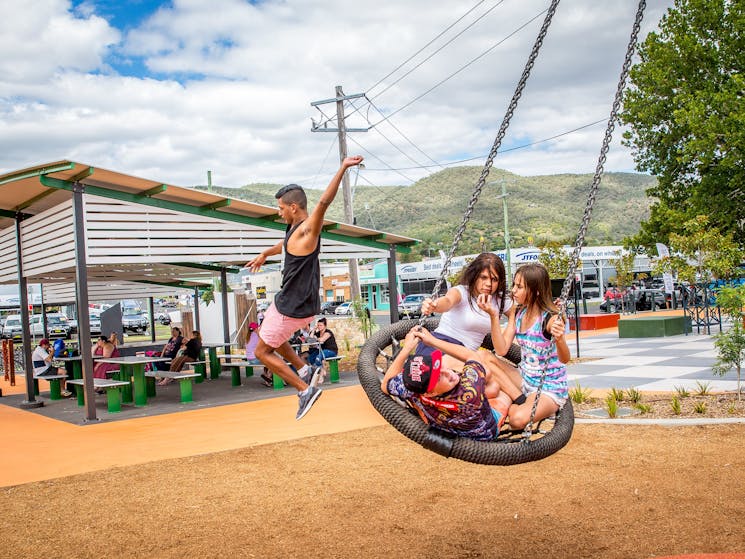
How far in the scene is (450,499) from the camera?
637 centimetres

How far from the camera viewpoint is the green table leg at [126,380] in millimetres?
13009

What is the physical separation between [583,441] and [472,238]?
8666cm

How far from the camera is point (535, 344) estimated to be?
14.2 ft

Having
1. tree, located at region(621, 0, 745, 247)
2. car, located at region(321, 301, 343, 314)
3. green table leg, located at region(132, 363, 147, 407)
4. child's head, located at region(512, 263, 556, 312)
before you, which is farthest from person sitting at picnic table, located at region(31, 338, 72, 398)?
car, located at region(321, 301, 343, 314)

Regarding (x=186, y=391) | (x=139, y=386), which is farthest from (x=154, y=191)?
(x=186, y=391)

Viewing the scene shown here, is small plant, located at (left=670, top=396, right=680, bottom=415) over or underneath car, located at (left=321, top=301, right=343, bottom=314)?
over

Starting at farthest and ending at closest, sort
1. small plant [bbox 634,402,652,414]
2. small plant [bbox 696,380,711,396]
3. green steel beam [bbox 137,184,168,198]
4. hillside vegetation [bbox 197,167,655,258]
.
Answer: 1. hillside vegetation [bbox 197,167,655,258]
2. green steel beam [bbox 137,184,168,198]
3. small plant [bbox 696,380,711,396]
4. small plant [bbox 634,402,652,414]

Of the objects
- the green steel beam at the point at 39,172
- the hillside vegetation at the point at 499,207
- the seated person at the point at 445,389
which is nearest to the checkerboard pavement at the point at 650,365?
the seated person at the point at 445,389

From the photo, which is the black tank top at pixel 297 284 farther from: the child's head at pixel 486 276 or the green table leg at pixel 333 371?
the green table leg at pixel 333 371

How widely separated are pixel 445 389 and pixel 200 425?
7328 millimetres

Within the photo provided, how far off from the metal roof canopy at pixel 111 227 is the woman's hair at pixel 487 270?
786cm

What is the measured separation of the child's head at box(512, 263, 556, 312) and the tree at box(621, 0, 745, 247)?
61.9 ft

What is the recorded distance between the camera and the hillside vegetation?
94.1m

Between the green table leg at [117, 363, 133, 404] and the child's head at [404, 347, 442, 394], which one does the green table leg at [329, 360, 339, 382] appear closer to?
the green table leg at [117, 363, 133, 404]
